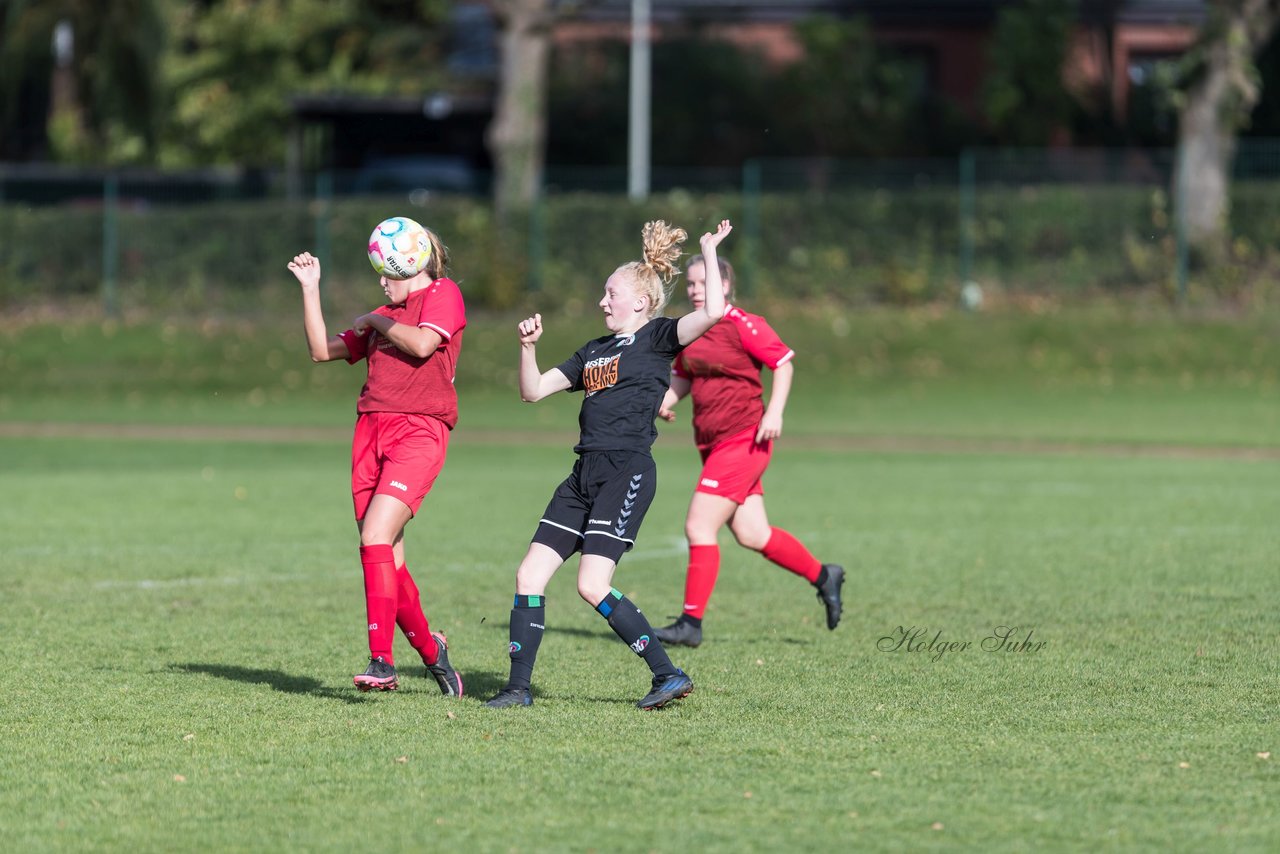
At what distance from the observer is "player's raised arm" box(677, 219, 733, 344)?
23.4 feet

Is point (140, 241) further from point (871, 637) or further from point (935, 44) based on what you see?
point (871, 637)

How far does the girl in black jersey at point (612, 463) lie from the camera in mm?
7406

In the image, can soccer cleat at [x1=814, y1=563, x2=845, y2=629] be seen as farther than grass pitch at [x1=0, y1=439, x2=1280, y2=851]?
Yes

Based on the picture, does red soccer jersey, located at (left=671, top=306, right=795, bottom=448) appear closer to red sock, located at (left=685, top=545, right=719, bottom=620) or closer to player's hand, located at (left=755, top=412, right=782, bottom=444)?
player's hand, located at (left=755, top=412, right=782, bottom=444)

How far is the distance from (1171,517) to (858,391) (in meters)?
A: 13.8

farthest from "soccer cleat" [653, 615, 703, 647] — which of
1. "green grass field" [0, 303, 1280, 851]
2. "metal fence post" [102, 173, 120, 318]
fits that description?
"metal fence post" [102, 173, 120, 318]

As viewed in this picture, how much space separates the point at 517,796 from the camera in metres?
5.98

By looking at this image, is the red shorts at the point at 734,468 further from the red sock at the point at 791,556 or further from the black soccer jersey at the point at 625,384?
the black soccer jersey at the point at 625,384

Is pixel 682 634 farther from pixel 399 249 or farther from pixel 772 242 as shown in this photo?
pixel 772 242

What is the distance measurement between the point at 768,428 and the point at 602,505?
73.6 inches

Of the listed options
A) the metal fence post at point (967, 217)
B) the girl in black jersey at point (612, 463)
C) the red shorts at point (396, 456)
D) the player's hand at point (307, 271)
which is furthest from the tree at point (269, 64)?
the girl in black jersey at point (612, 463)

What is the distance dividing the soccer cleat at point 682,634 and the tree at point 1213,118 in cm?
2423

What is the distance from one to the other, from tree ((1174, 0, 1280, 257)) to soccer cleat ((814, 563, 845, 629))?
23.5 m

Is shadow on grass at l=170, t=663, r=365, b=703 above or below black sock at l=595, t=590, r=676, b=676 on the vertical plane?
below
